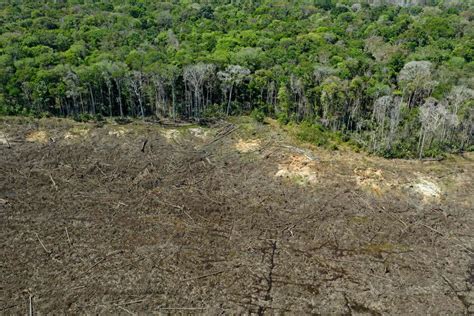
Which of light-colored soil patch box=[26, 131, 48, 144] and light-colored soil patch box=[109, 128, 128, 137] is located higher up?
light-colored soil patch box=[109, 128, 128, 137]

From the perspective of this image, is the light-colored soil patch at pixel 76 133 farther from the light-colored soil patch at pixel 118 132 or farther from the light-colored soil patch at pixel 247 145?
the light-colored soil patch at pixel 247 145

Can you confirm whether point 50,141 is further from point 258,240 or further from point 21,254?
point 258,240

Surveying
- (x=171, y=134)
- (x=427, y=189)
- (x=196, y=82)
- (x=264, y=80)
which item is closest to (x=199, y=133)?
(x=171, y=134)

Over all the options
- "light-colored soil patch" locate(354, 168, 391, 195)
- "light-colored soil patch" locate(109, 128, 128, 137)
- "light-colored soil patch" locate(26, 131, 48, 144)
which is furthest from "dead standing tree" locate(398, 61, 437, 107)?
"light-colored soil patch" locate(26, 131, 48, 144)

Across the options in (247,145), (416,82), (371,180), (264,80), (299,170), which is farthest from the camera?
(264,80)

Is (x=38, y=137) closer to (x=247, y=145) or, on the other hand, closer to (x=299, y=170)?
(x=247, y=145)

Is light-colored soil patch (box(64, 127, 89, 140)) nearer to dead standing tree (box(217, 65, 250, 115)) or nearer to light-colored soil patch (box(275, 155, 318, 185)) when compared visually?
dead standing tree (box(217, 65, 250, 115))
